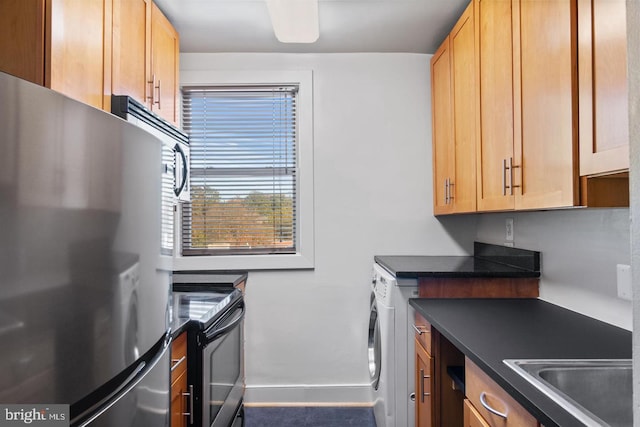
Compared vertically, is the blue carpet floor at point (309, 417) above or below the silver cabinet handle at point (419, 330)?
below

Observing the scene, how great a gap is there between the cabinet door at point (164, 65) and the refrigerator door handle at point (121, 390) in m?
1.40

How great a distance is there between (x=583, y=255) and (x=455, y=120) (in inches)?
40.5

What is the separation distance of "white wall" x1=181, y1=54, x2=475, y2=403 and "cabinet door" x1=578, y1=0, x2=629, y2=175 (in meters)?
1.65

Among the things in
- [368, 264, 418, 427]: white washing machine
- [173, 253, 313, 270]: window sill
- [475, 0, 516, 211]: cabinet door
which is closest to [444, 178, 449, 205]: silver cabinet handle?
[475, 0, 516, 211]: cabinet door

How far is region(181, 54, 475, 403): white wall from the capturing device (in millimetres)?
2734

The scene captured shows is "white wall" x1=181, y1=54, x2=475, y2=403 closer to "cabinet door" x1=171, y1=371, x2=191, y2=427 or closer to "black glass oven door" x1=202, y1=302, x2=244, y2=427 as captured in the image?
"black glass oven door" x1=202, y1=302, x2=244, y2=427

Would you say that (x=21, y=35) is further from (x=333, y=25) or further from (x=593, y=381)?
(x=593, y=381)

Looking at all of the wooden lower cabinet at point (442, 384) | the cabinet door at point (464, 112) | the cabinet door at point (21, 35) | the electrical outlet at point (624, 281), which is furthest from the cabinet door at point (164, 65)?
the electrical outlet at point (624, 281)

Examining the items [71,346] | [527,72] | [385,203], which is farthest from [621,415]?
[385,203]

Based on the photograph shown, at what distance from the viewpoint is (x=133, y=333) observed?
0.83 meters

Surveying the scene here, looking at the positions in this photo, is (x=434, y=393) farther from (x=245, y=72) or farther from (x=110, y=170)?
(x=245, y=72)

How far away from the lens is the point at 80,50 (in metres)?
1.34

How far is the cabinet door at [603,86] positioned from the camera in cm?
98

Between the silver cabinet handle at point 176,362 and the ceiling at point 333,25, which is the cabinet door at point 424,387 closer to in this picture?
the silver cabinet handle at point 176,362
